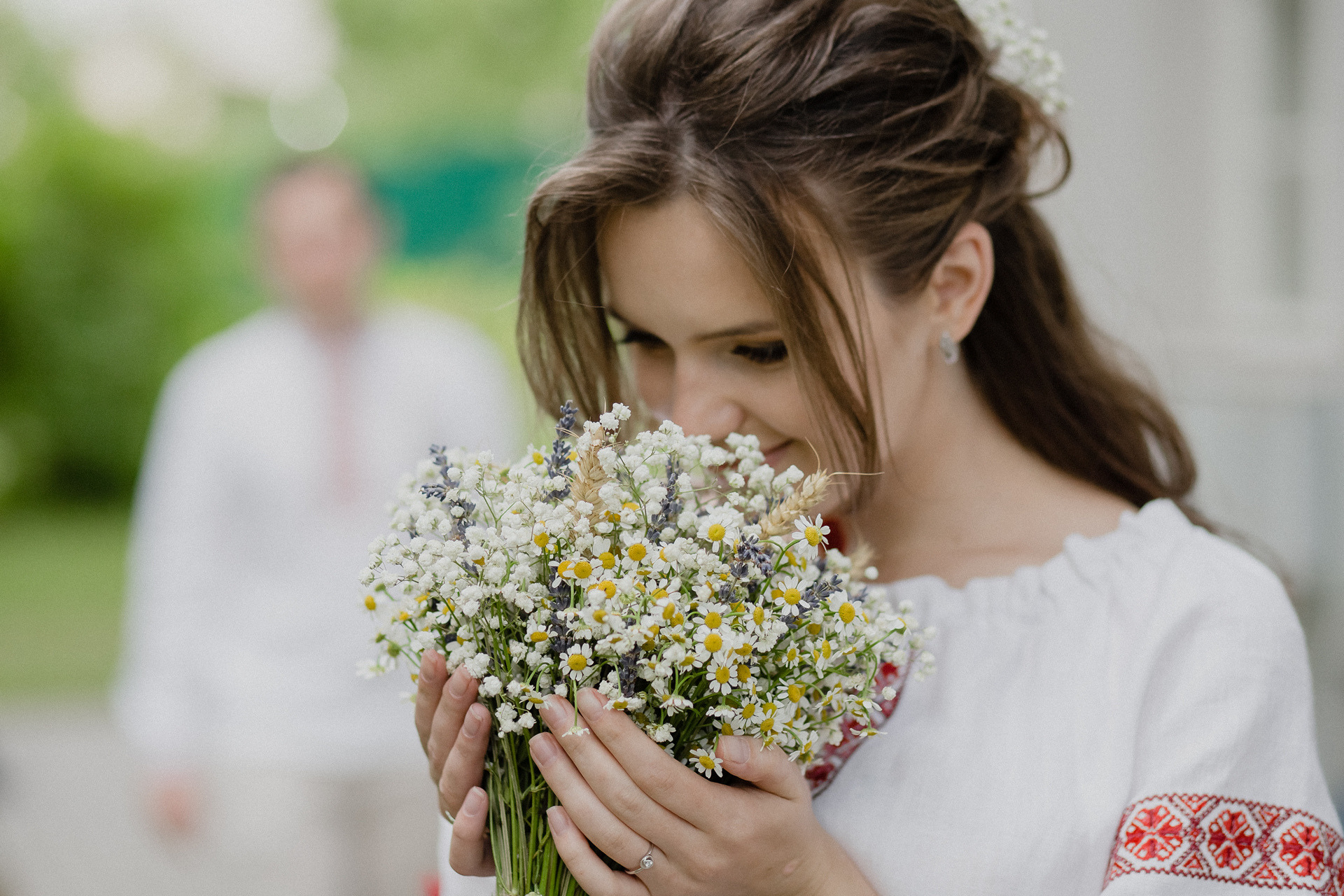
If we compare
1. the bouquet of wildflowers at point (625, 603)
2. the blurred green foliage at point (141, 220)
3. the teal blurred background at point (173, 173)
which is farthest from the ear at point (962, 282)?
the blurred green foliage at point (141, 220)

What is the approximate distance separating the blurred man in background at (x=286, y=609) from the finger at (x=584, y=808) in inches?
84.9

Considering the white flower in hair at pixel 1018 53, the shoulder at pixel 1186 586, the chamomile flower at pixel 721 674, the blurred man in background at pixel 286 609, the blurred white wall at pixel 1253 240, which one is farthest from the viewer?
the blurred white wall at pixel 1253 240

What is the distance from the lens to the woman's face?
146cm

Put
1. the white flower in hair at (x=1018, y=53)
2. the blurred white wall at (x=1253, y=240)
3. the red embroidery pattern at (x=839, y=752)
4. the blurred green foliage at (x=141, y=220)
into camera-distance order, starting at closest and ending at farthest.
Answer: the red embroidery pattern at (x=839, y=752)
the white flower in hair at (x=1018, y=53)
the blurred white wall at (x=1253, y=240)
the blurred green foliage at (x=141, y=220)

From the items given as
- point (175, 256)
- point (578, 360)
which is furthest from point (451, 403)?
point (175, 256)

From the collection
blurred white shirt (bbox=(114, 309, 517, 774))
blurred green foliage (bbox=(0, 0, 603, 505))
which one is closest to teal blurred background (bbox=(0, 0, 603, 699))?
blurred green foliage (bbox=(0, 0, 603, 505))

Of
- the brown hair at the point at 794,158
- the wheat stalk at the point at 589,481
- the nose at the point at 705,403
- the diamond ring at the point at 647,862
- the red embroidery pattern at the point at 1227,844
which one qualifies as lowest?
the red embroidery pattern at the point at 1227,844

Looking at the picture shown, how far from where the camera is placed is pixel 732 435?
52.3 inches

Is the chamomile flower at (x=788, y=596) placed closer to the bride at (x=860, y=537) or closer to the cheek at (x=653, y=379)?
the bride at (x=860, y=537)

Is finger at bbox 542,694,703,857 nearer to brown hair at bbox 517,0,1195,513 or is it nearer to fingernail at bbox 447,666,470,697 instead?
fingernail at bbox 447,666,470,697

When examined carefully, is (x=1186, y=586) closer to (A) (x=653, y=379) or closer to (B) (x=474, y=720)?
(A) (x=653, y=379)

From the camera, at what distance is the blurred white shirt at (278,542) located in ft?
11.1

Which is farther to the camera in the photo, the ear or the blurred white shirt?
the blurred white shirt

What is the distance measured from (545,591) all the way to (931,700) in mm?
628
